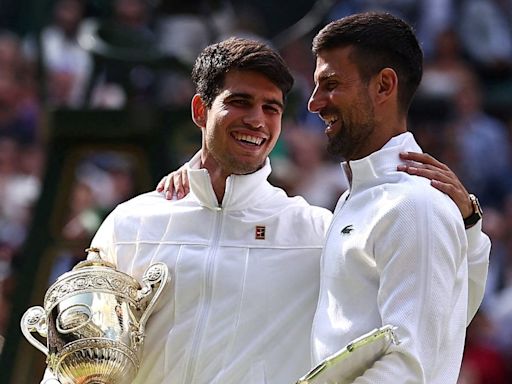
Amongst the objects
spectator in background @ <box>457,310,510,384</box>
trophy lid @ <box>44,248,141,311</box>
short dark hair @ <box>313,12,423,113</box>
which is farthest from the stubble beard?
spectator in background @ <box>457,310,510,384</box>

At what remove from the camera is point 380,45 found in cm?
443

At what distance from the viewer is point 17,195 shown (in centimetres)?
1123

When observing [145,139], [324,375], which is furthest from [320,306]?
[145,139]

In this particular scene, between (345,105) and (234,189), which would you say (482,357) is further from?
(345,105)

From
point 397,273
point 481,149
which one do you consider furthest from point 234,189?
point 481,149

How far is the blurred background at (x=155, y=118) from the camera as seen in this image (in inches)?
297

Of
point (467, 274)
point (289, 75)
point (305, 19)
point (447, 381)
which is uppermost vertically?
point (305, 19)

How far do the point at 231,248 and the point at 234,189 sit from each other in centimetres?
18

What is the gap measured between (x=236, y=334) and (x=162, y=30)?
577cm

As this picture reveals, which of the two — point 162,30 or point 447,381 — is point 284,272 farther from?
point 162,30

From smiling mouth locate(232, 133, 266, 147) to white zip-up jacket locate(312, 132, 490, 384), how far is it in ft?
1.44

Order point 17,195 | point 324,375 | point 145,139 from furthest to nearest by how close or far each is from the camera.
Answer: point 17,195 → point 145,139 → point 324,375

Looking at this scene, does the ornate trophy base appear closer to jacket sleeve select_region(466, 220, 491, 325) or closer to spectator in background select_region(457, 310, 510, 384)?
jacket sleeve select_region(466, 220, 491, 325)

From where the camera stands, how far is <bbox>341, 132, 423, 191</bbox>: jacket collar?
4.39 m
